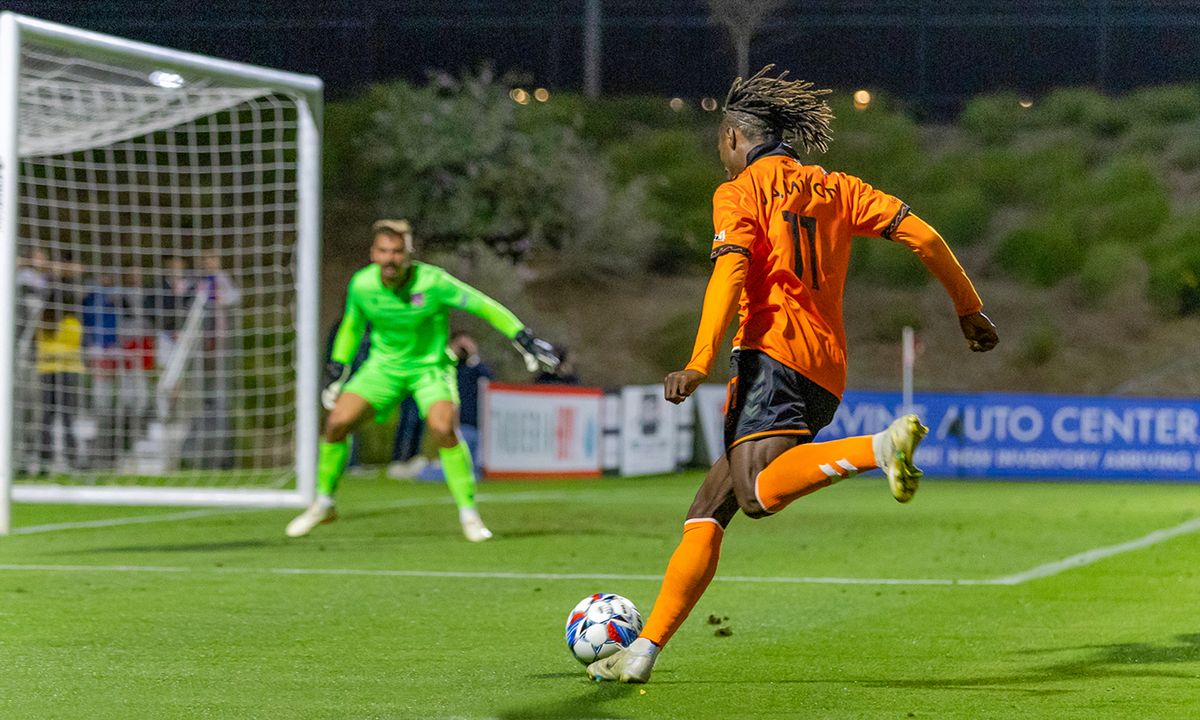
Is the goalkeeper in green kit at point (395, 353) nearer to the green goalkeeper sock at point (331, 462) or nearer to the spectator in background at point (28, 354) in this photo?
the green goalkeeper sock at point (331, 462)

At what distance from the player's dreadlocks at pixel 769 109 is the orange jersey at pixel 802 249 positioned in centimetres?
12

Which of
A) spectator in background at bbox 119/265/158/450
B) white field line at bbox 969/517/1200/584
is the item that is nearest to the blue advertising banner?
white field line at bbox 969/517/1200/584

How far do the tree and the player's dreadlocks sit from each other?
3668cm

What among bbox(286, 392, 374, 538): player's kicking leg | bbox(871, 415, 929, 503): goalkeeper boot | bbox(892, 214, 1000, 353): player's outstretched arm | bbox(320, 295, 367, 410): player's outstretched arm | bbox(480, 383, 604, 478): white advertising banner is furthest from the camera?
bbox(480, 383, 604, 478): white advertising banner

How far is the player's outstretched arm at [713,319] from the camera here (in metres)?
5.33

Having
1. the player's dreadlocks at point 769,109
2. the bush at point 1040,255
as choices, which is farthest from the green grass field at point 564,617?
the bush at point 1040,255

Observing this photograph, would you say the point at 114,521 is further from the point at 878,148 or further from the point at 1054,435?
the point at 878,148

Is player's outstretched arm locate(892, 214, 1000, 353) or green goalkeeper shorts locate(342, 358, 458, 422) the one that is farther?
green goalkeeper shorts locate(342, 358, 458, 422)

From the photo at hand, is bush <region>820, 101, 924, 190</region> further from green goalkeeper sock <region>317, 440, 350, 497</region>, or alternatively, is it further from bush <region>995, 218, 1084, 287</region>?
green goalkeeper sock <region>317, 440, 350, 497</region>

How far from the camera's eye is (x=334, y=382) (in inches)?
461

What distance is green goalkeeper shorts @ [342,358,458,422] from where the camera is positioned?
11.5 metres

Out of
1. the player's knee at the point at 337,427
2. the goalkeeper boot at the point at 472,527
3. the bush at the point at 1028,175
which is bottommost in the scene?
the goalkeeper boot at the point at 472,527

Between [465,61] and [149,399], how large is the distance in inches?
952

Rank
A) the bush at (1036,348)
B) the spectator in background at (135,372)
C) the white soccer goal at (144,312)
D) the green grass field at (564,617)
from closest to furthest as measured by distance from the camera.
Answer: the green grass field at (564,617), the white soccer goal at (144,312), the spectator in background at (135,372), the bush at (1036,348)
